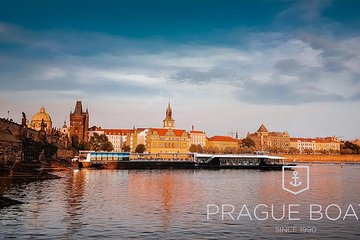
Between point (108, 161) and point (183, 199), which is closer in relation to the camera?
point (183, 199)

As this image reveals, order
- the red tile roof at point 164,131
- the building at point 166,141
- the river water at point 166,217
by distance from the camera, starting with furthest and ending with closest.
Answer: the red tile roof at point 164,131 < the building at point 166,141 < the river water at point 166,217

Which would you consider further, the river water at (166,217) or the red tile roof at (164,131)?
the red tile roof at (164,131)

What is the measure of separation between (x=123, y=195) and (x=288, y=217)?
21671 mm

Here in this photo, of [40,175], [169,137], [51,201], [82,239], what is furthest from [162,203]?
[169,137]

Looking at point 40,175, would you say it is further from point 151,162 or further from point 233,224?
point 151,162

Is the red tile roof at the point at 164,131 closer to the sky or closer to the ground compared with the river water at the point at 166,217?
closer to the sky

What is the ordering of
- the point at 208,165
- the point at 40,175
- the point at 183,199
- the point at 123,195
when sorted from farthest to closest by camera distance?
the point at 208,165, the point at 40,175, the point at 123,195, the point at 183,199

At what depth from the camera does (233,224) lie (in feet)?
103

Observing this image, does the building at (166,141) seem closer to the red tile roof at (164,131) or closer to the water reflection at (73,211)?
the red tile roof at (164,131)
